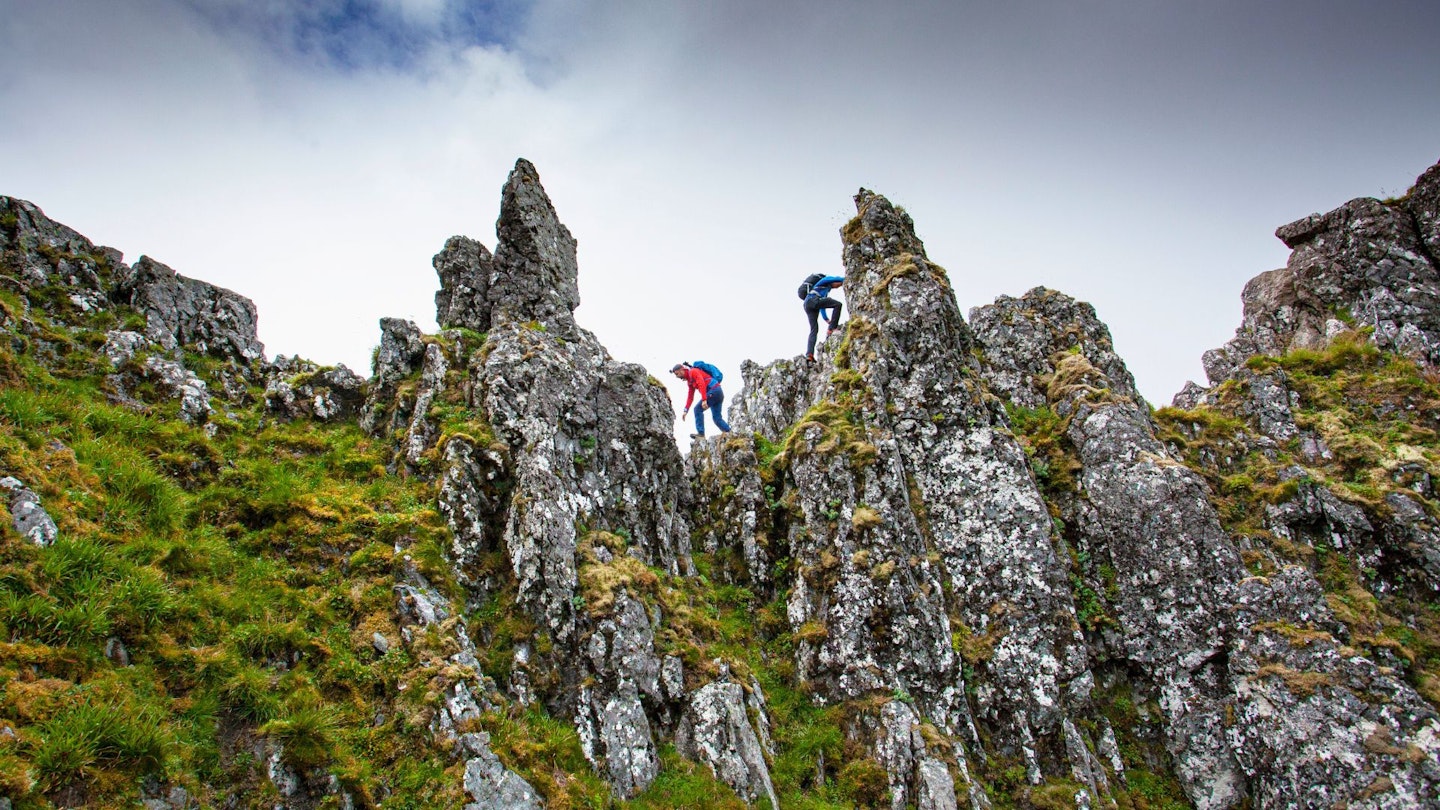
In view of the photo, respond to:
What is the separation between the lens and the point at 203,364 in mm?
16578

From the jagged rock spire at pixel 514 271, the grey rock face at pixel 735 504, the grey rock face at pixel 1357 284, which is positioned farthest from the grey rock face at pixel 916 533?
the grey rock face at pixel 1357 284

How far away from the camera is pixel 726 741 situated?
39.1 feet

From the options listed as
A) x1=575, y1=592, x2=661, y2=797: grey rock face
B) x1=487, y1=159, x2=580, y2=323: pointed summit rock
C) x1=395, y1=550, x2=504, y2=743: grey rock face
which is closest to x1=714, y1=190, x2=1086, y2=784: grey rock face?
x1=575, y1=592, x2=661, y2=797: grey rock face

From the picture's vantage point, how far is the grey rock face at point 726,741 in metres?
11.5

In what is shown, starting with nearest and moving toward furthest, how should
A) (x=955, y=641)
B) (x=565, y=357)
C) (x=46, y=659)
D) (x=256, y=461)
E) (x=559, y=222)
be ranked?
1. (x=46, y=659)
2. (x=256, y=461)
3. (x=955, y=641)
4. (x=565, y=357)
5. (x=559, y=222)

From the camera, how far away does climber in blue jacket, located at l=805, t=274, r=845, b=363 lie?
25.7 m

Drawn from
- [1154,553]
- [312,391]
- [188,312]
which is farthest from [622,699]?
[188,312]

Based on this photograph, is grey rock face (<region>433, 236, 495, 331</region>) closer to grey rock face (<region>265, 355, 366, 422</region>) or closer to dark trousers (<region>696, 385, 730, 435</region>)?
grey rock face (<region>265, 355, 366, 422</region>)

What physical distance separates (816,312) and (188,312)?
71.4ft

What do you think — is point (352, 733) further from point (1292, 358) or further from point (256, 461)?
point (1292, 358)

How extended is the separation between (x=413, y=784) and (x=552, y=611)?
4202 mm

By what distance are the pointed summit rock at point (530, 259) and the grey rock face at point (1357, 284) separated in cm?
2596

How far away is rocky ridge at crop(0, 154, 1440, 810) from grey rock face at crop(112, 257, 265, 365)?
10cm

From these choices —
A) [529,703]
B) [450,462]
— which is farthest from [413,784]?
[450,462]
